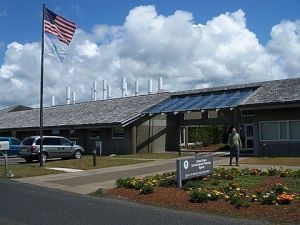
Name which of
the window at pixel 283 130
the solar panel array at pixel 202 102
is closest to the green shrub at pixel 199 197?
the window at pixel 283 130

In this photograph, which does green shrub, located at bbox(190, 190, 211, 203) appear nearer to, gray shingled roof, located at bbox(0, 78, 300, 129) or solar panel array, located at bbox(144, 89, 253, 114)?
gray shingled roof, located at bbox(0, 78, 300, 129)

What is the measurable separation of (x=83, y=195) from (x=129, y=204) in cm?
260

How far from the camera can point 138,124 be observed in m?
37.1

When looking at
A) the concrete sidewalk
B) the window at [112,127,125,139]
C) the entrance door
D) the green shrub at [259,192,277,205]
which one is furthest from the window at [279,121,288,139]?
the green shrub at [259,192,277,205]

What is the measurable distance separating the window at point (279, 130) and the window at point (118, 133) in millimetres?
11631

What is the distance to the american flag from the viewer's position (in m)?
25.3

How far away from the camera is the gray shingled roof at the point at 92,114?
37875mm

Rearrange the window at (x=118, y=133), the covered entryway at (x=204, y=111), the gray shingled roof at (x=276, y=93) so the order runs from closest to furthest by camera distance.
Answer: the gray shingled roof at (x=276, y=93) < the covered entryway at (x=204, y=111) < the window at (x=118, y=133)

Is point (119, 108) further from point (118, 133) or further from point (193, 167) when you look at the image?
point (193, 167)

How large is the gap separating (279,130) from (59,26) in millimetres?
14270

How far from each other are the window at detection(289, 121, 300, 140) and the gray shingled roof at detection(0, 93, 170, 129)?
1201 centimetres

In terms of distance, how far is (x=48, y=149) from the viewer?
3039cm

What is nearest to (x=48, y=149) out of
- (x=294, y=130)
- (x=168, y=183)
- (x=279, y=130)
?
(x=279, y=130)

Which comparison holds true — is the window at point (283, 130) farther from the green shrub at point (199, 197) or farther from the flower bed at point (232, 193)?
the green shrub at point (199, 197)
